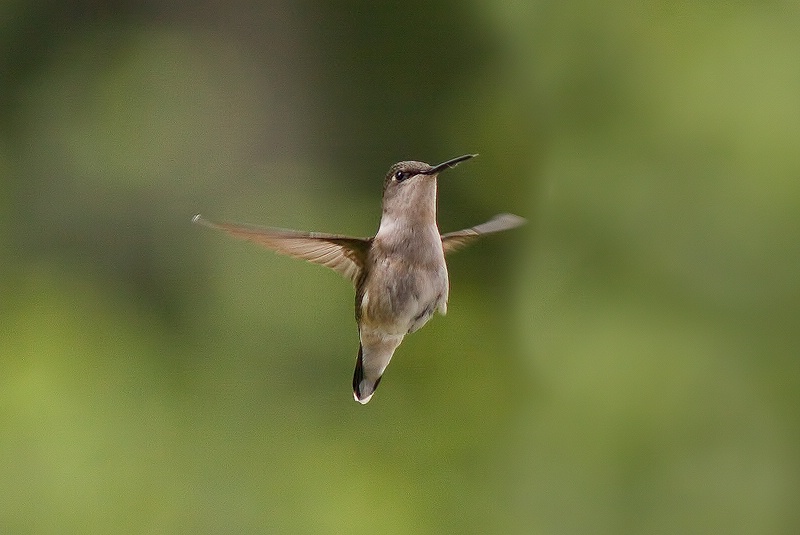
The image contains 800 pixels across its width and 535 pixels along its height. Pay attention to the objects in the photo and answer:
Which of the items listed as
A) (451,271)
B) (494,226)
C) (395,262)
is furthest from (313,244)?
(451,271)

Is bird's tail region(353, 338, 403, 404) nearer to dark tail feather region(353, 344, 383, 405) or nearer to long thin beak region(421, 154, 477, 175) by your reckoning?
dark tail feather region(353, 344, 383, 405)

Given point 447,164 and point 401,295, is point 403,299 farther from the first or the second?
point 447,164

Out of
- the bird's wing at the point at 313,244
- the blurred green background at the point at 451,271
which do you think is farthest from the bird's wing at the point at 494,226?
the blurred green background at the point at 451,271

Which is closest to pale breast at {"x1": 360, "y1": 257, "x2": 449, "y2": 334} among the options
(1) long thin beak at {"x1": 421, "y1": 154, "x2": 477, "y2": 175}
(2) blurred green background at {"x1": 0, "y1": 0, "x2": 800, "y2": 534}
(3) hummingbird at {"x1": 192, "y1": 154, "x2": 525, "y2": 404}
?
(3) hummingbird at {"x1": 192, "y1": 154, "x2": 525, "y2": 404}

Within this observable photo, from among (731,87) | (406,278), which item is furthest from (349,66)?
(406,278)

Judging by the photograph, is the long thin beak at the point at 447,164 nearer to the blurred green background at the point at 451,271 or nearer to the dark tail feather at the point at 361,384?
the dark tail feather at the point at 361,384

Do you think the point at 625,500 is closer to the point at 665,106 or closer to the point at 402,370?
the point at 402,370
